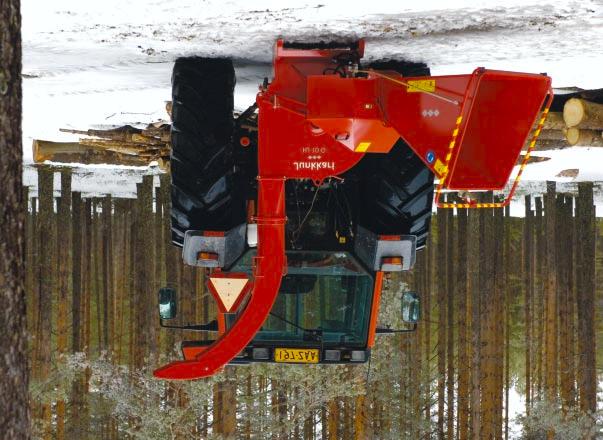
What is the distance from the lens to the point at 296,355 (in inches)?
331

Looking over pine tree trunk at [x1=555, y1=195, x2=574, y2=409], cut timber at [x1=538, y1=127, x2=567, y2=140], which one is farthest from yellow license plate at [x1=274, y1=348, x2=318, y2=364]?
pine tree trunk at [x1=555, y1=195, x2=574, y2=409]

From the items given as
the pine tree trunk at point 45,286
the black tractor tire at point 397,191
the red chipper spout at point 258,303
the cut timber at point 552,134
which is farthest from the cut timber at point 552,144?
the pine tree trunk at point 45,286

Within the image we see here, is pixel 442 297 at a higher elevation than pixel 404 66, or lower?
lower

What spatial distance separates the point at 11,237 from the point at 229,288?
11.2 ft

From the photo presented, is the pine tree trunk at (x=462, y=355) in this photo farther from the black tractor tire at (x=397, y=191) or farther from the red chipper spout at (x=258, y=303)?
the red chipper spout at (x=258, y=303)

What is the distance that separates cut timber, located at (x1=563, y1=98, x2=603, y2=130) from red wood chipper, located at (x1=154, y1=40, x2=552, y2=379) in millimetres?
1307

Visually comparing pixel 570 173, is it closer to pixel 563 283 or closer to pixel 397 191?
pixel 563 283

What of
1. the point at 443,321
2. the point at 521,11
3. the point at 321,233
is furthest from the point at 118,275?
the point at 521,11

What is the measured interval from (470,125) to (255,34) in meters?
1.80

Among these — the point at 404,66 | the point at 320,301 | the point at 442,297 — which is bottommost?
the point at 442,297

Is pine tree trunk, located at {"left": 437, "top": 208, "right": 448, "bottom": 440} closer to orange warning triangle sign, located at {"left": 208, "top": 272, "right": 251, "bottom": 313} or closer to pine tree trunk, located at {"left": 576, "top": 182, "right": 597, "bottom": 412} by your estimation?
pine tree trunk, located at {"left": 576, "top": 182, "right": 597, "bottom": 412}

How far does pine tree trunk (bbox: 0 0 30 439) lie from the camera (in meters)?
4.65

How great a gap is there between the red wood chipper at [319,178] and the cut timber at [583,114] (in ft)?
4.29

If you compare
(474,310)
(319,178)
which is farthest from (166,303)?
(474,310)
